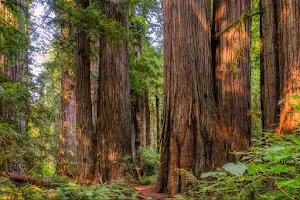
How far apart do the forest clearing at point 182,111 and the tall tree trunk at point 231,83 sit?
0.07ft

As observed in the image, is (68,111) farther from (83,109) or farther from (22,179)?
(22,179)

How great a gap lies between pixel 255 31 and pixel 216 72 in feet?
18.6

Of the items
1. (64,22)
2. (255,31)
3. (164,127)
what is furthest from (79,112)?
(255,31)

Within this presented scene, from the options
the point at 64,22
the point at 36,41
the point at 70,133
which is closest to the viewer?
the point at 64,22

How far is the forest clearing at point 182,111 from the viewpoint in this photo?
2.79 metres

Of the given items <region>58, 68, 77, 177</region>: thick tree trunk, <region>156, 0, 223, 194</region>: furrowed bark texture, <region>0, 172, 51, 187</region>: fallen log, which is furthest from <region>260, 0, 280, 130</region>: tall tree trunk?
<region>58, 68, 77, 177</region>: thick tree trunk

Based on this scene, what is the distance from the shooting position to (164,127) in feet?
17.8

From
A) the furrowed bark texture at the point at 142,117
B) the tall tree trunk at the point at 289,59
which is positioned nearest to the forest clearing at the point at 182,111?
the tall tree trunk at the point at 289,59

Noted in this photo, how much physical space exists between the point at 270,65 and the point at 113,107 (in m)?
5.12

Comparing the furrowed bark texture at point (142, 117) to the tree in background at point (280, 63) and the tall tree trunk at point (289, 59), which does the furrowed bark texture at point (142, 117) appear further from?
the tall tree trunk at point (289, 59)

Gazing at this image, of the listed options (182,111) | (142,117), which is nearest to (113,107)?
Answer: (182,111)

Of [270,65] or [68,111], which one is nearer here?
[270,65]

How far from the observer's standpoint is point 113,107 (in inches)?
310

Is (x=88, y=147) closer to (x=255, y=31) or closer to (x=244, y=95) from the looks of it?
(x=244, y=95)
